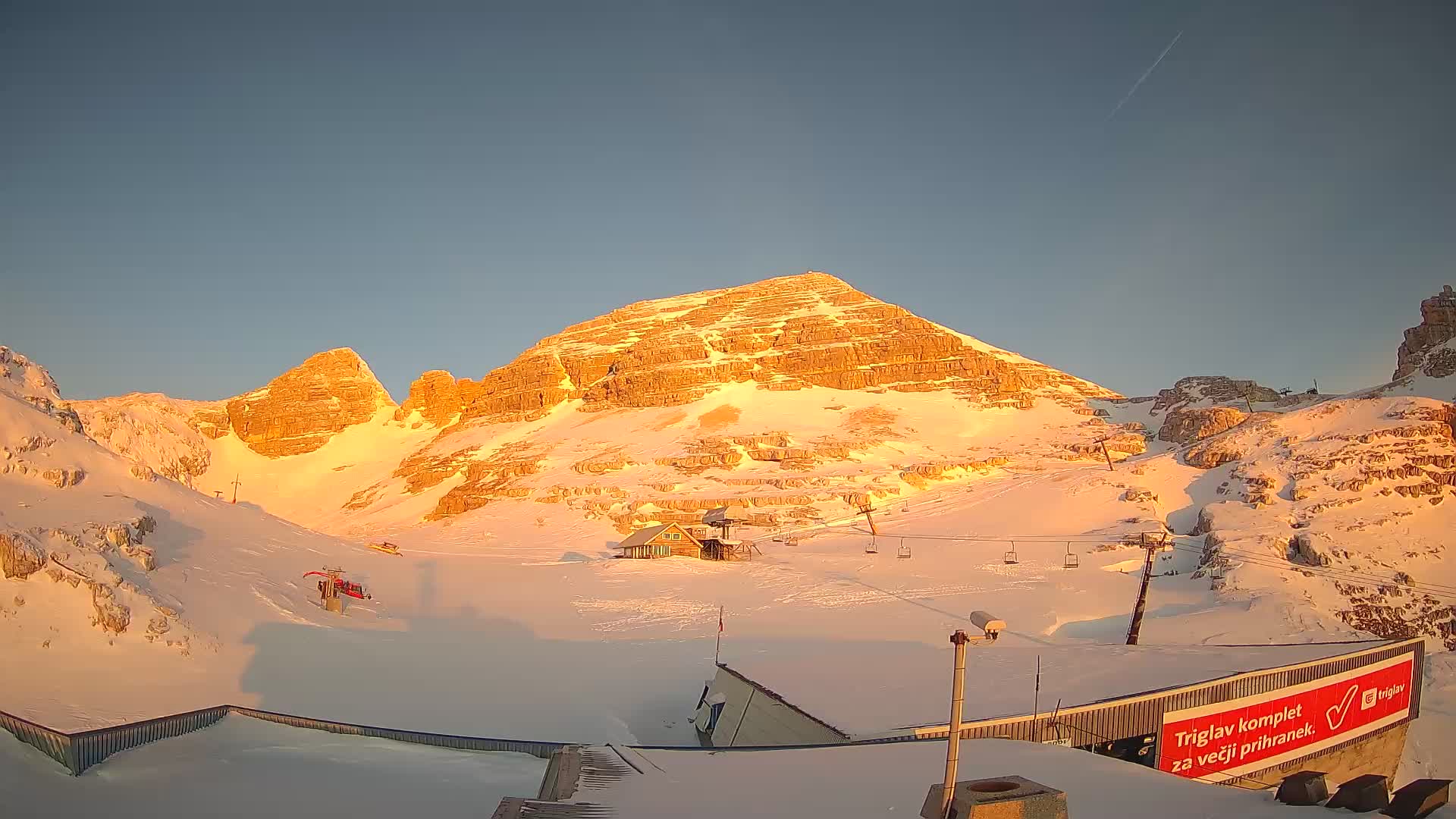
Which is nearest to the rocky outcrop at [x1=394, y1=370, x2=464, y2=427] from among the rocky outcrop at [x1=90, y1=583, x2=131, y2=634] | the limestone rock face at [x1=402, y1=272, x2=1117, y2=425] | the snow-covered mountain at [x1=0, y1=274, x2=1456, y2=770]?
the limestone rock face at [x1=402, y1=272, x2=1117, y2=425]

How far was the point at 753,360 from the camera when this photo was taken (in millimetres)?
103562

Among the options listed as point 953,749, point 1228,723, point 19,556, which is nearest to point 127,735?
point 19,556

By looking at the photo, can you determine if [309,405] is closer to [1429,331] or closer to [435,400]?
[435,400]

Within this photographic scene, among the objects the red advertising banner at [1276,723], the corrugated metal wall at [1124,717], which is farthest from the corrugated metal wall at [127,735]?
the red advertising banner at [1276,723]

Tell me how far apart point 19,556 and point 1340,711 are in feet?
86.4

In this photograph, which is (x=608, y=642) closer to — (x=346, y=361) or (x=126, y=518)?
(x=126, y=518)

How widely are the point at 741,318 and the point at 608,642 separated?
3873 inches

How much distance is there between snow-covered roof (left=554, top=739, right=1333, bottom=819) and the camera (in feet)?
28.8

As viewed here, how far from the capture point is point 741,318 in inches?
4776

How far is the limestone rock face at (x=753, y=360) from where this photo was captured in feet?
309

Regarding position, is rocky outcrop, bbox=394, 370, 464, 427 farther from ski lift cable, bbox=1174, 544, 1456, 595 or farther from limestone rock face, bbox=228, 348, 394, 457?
ski lift cable, bbox=1174, 544, 1456, 595

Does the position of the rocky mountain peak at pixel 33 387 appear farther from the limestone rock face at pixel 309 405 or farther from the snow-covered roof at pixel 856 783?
the limestone rock face at pixel 309 405

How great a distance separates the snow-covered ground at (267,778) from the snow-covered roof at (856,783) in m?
1.70

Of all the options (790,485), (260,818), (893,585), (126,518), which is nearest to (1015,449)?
(790,485)
